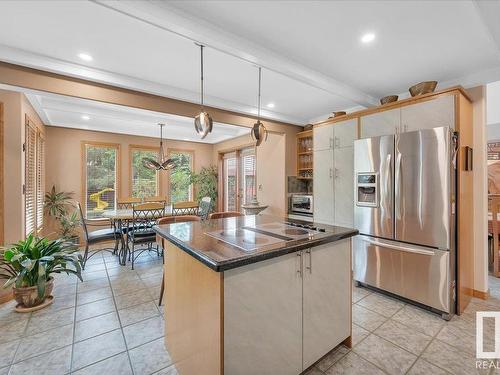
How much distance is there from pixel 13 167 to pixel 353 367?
13.4ft

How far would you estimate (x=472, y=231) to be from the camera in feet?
8.95

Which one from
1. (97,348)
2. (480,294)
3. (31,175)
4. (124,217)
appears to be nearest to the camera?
(97,348)

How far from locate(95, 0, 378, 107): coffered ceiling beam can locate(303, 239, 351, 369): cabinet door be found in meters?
1.87

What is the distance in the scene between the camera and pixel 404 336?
6.84 feet

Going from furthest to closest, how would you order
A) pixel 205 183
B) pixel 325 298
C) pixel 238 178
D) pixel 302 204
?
pixel 205 183 → pixel 238 178 → pixel 302 204 → pixel 325 298

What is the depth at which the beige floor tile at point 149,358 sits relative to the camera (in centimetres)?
174

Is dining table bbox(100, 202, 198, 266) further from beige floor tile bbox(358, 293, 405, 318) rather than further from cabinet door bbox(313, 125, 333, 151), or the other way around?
beige floor tile bbox(358, 293, 405, 318)

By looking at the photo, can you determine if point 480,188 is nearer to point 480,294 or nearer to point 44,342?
point 480,294

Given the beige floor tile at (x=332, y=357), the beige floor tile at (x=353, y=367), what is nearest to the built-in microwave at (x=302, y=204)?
the beige floor tile at (x=332, y=357)

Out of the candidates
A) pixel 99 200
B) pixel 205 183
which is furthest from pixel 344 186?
pixel 99 200

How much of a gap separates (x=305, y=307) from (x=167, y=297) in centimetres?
109

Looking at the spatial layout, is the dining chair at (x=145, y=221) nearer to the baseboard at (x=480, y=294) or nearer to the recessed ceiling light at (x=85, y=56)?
the recessed ceiling light at (x=85, y=56)

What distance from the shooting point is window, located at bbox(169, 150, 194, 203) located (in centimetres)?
657

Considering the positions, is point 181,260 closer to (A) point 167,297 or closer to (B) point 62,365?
(A) point 167,297
